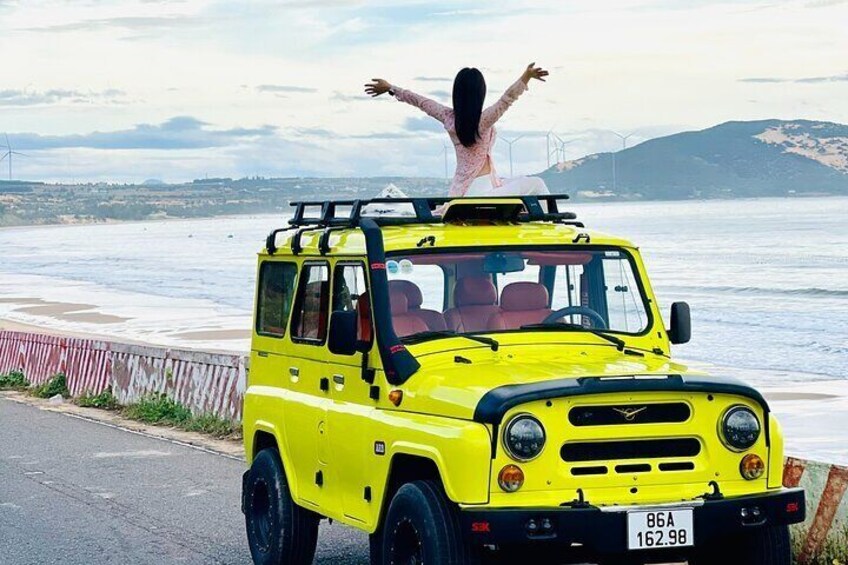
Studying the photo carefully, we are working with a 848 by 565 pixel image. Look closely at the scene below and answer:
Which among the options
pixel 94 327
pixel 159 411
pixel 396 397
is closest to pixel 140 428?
pixel 159 411

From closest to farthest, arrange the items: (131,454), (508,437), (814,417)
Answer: (508,437), (131,454), (814,417)

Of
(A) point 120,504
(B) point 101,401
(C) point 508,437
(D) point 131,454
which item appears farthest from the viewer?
(B) point 101,401

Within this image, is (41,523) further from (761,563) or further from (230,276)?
(230,276)

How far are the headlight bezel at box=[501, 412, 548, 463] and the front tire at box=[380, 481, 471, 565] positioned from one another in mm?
368

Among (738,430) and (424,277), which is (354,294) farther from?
(738,430)

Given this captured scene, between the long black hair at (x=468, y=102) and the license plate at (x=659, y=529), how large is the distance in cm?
437

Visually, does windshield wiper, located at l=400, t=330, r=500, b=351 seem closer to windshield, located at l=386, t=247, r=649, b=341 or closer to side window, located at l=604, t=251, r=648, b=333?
windshield, located at l=386, t=247, r=649, b=341

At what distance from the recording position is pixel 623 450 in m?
7.19

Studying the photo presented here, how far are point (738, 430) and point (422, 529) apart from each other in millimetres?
1466

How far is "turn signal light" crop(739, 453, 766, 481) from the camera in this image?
7324 mm

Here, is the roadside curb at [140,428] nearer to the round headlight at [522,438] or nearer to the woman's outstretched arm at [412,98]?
the woman's outstretched arm at [412,98]

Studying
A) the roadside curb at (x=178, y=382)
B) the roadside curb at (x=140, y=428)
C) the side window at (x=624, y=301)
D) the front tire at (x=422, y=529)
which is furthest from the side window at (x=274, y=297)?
the roadside curb at (x=140, y=428)

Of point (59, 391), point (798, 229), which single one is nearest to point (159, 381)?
point (59, 391)

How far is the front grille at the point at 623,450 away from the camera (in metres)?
7.16
